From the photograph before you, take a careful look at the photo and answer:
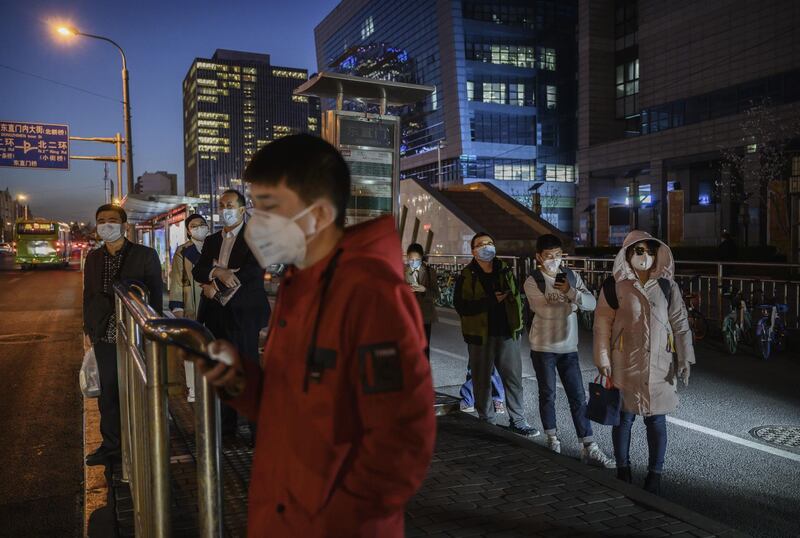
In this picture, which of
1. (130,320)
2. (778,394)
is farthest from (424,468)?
(778,394)

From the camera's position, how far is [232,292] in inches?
200

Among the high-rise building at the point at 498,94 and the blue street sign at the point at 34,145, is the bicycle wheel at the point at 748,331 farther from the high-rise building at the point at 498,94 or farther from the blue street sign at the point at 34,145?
the high-rise building at the point at 498,94

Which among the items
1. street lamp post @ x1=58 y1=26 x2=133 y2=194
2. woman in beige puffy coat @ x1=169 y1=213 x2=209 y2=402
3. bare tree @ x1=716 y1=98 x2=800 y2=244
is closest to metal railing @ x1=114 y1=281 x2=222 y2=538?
woman in beige puffy coat @ x1=169 y1=213 x2=209 y2=402

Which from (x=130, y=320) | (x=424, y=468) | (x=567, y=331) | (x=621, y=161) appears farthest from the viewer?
(x=621, y=161)

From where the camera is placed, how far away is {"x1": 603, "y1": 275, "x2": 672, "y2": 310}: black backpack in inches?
179

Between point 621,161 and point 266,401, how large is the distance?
53.6 m

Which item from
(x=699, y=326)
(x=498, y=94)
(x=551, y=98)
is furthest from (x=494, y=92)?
(x=699, y=326)

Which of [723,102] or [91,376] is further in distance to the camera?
[723,102]

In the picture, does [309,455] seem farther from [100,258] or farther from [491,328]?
[491,328]

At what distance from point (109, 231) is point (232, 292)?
117 centimetres

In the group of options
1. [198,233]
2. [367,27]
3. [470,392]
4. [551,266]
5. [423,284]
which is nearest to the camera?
[551,266]

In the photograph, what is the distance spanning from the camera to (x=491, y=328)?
6258 mm

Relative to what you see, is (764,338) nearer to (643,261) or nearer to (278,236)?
(643,261)

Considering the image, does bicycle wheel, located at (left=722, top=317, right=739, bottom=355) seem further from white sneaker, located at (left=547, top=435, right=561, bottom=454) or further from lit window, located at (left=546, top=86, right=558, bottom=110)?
lit window, located at (left=546, top=86, right=558, bottom=110)
